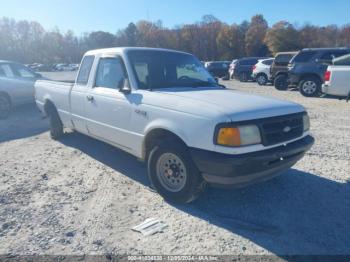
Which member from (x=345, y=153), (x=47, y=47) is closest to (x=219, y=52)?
(x=47, y=47)

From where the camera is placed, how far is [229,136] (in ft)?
10.5

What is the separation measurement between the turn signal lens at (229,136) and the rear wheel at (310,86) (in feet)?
37.7

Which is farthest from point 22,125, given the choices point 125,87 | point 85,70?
point 125,87

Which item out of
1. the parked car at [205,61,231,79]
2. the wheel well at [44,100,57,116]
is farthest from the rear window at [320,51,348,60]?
the parked car at [205,61,231,79]

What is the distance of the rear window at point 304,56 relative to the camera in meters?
13.5

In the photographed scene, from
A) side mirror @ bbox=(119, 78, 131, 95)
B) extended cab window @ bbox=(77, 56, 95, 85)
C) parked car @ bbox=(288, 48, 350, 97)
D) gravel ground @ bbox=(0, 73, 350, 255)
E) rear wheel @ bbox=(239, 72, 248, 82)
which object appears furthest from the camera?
rear wheel @ bbox=(239, 72, 248, 82)

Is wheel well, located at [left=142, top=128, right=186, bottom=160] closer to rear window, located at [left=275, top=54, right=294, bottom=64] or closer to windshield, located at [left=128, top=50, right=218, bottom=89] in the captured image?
windshield, located at [left=128, top=50, right=218, bottom=89]

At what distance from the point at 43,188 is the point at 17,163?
1.46 meters

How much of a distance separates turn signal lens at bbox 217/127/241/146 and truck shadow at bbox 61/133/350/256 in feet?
3.16

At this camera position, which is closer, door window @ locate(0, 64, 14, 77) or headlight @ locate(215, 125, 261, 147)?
headlight @ locate(215, 125, 261, 147)

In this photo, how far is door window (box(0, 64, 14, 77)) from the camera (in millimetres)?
10125

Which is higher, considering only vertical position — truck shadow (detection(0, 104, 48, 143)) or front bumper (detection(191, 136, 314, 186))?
front bumper (detection(191, 136, 314, 186))

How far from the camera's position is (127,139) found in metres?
4.47

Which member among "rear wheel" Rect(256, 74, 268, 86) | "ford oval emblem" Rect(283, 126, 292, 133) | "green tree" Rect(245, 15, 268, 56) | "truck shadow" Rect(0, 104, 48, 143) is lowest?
"truck shadow" Rect(0, 104, 48, 143)
